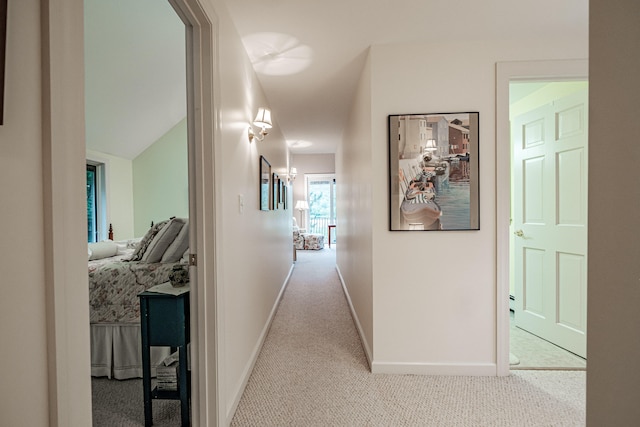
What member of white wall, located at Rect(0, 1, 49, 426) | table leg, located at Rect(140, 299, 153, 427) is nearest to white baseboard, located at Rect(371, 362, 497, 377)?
table leg, located at Rect(140, 299, 153, 427)

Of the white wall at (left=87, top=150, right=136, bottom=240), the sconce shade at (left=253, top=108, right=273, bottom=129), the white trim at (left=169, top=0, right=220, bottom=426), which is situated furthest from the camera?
the white wall at (left=87, top=150, right=136, bottom=240)

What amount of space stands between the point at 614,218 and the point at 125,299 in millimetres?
2513

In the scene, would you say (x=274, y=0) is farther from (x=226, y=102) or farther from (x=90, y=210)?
(x=90, y=210)

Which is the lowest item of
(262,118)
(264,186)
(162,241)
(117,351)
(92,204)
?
(117,351)

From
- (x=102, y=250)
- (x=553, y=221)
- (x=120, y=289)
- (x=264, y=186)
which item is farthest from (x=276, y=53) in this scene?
(x=553, y=221)

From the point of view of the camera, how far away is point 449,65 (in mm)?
2213

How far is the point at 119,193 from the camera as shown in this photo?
526 cm

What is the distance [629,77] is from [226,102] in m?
1.72

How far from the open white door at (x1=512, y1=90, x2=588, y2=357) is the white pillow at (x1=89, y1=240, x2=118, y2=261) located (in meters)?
3.80

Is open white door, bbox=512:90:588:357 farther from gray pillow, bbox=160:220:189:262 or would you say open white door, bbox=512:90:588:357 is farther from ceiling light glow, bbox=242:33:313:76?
gray pillow, bbox=160:220:189:262

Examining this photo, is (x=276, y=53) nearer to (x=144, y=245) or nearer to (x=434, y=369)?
(x=144, y=245)

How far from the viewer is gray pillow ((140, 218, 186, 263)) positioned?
225cm

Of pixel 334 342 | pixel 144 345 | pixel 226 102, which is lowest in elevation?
pixel 334 342

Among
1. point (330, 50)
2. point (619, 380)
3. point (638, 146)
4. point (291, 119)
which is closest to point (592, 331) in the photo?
point (619, 380)
